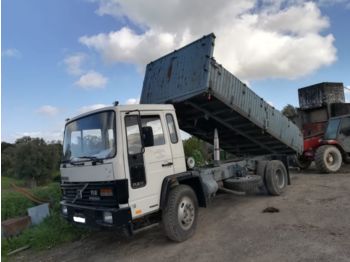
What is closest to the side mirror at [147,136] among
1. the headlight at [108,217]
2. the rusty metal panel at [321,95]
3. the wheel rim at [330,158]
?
the headlight at [108,217]

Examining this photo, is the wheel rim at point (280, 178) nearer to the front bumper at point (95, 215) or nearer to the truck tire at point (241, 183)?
the truck tire at point (241, 183)

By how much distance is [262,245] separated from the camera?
17.4 ft

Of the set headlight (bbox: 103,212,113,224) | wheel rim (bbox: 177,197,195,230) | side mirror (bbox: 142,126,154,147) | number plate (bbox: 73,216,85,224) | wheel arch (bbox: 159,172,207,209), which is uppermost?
side mirror (bbox: 142,126,154,147)

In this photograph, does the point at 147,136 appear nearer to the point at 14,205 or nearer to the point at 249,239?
the point at 249,239

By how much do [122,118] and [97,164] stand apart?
32.3 inches

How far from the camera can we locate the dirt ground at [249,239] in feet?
16.5

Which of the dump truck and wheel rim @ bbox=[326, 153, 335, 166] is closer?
the dump truck

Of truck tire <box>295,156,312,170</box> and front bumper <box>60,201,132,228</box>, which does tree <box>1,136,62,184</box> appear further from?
front bumper <box>60,201,132,228</box>

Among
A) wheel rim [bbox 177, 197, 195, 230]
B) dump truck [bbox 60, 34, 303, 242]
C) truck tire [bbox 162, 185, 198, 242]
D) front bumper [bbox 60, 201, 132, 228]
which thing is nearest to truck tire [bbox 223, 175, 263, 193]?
dump truck [bbox 60, 34, 303, 242]

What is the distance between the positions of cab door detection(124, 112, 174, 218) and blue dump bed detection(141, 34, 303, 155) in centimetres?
148

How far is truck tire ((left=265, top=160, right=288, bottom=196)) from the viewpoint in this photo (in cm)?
879

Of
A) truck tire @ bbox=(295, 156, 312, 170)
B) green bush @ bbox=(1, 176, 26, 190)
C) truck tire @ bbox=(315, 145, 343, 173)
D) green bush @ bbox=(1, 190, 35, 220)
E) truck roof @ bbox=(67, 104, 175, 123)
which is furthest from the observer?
green bush @ bbox=(1, 176, 26, 190)

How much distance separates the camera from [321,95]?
1416 cm

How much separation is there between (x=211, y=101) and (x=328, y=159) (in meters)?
7.03
